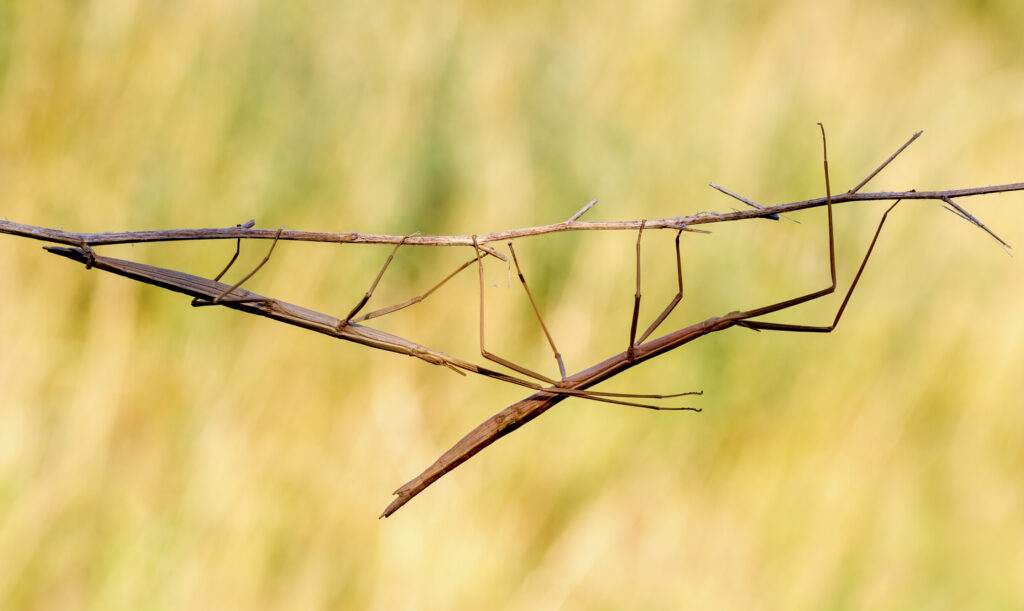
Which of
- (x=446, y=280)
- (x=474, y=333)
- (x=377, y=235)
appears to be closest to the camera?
(x=377, y=235)

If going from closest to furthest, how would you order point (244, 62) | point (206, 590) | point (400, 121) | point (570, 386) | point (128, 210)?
point (570, 386) < point (206, 590) < point (128, 210) < point (244, 62) < point (400, 121)

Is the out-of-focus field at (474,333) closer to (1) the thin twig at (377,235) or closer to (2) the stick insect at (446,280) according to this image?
(2) the stick insect at (446,280)

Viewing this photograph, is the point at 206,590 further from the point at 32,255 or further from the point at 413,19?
the point at 413,19

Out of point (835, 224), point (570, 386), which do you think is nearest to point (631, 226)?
point (570, 386)

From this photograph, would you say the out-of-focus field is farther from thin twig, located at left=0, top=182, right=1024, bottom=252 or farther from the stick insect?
thin twig, located at left=0, top=182, right=1024, bottom=252

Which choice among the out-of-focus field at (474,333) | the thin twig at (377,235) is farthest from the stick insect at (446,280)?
the out-of-focus field at (474,333)

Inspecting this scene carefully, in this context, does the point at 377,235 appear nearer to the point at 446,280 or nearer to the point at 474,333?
the point at 446,280

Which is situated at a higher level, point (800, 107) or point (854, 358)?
point (800, 107)

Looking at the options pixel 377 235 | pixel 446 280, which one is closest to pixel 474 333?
pixel 446 280
